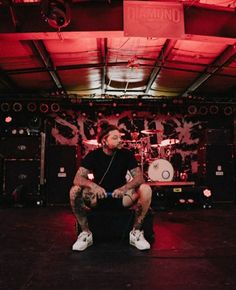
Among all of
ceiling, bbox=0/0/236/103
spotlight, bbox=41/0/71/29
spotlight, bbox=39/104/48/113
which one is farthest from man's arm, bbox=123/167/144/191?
spotlight, bbox=39/104/48/113

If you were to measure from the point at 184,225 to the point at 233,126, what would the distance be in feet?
15.1

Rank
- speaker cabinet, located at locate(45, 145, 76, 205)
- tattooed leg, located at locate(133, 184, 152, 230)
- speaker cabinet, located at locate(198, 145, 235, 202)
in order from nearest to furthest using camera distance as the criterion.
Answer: tattooed leg, located at locate(133, 184, 152, 230) → speaker cabinet, located at locate(45, 145, 76, 205) → speaker cabinet, located at locate(198, 145, 235, 202)

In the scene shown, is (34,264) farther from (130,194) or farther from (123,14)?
(123,14)

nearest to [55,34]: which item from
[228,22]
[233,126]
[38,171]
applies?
[228,22]

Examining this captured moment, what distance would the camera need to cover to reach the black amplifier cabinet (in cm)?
679

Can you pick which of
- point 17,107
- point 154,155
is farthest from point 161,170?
point 17,107

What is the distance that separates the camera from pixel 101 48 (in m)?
5.20

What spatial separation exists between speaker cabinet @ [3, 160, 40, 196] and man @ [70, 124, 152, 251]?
4.10 meters

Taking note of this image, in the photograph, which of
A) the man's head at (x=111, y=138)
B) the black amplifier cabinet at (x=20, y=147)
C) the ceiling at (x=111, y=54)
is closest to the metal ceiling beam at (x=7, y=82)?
the ceiling at (x=111, y=54)

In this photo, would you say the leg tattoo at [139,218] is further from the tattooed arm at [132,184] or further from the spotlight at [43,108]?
the spotlight at [43,108]

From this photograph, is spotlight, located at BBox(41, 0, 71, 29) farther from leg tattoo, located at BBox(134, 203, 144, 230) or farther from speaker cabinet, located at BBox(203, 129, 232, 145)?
speaker cabinet, located at BBox(203, 129, 232, 145)

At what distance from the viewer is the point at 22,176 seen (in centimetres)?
671

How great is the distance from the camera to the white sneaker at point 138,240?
2.59 meters

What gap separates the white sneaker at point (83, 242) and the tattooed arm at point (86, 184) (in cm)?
43
